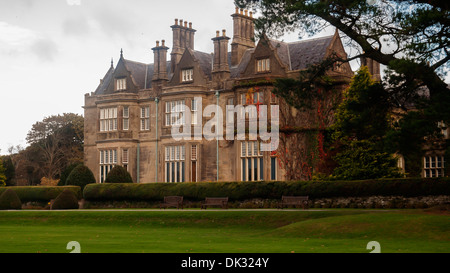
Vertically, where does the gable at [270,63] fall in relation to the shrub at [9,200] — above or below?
above

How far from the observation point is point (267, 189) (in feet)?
119

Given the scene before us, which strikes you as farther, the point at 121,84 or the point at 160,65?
the point at 121,84

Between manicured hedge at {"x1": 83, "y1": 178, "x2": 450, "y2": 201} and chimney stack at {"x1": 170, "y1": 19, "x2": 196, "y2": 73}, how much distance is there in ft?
40.4

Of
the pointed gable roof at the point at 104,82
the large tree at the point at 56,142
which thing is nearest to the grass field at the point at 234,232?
the pointed gable roof at the point at 104,82

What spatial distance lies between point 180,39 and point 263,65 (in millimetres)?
10302

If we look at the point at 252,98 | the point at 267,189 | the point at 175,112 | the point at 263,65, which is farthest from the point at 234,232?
the point at 175,112

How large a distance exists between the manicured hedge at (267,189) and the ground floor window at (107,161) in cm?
639

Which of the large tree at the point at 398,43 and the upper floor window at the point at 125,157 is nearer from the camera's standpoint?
the large tree at the point at 398,43

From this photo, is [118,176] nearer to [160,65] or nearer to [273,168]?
[160,65]

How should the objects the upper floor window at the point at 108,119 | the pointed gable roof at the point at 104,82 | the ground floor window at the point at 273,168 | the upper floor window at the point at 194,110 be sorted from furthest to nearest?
1. the pointed gable roof at the point at 104,82
2. the upper floor window at the point at 108,119
3. the upper floor window at the point at 194,110
4. the ground floor window at the point at 273,168

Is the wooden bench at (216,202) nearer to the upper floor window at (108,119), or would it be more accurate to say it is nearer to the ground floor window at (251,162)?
the ground floor window at (251,162)

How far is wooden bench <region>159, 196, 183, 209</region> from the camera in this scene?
38.2 meters

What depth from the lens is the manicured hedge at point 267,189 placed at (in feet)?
103

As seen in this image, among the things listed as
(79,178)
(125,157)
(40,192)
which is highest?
(125,157)
